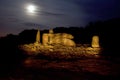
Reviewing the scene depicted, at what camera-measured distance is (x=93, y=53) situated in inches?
1358

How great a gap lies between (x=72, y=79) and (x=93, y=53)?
44.7 feet

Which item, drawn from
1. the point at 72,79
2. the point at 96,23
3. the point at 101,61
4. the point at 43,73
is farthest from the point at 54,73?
the point at 96,23

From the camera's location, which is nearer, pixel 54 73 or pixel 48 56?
pixel 54 73

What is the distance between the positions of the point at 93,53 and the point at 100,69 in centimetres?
802

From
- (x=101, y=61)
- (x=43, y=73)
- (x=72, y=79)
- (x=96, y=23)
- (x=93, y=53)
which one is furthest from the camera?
(x=96, y=23)

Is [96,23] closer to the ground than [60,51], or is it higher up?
higher up

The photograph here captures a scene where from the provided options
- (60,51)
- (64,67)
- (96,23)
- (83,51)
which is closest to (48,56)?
(60,51)

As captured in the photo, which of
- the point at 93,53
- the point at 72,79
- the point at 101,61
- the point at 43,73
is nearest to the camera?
the point at 72,79

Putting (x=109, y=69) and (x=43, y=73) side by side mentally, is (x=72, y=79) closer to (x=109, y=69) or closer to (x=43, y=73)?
(x=43, y=73)

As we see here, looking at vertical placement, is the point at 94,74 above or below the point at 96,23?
below

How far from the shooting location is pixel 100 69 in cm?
2662

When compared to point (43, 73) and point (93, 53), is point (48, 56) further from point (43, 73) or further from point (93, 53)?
point (43, 73)

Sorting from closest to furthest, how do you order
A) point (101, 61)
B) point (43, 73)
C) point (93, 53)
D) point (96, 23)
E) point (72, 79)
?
point (72, 79)
point (43, 73)
point (101, 61)
point (93, 53)
point (96, 23)

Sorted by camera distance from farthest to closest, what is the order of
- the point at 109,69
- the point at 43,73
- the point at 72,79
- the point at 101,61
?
1. the point at 101,61
2. the point at 109,69
3. the point at 43,73
4. the point at 72,79
